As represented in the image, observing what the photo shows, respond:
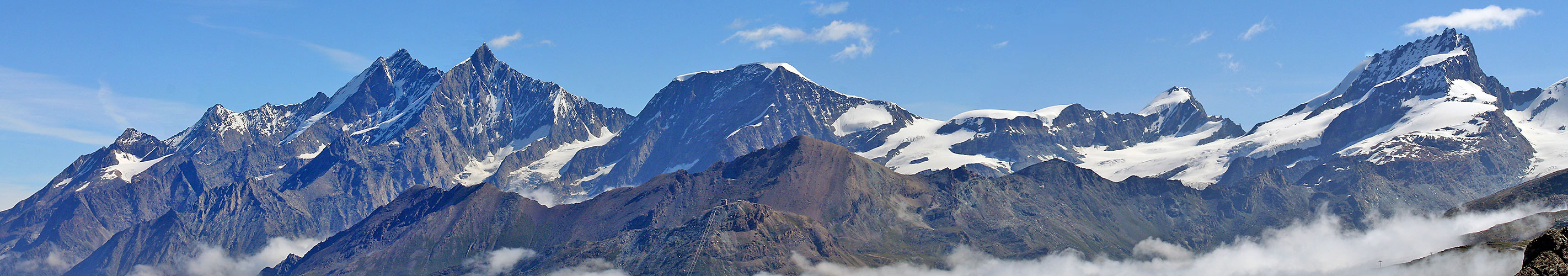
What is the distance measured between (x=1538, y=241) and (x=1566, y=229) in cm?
117

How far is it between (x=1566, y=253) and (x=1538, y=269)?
1828 millimetres

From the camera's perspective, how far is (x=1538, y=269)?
6047 cm

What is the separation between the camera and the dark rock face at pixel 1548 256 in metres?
59.8

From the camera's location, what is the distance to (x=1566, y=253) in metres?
61.2

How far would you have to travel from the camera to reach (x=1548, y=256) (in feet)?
200

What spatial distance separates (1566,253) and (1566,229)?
9.77 ft

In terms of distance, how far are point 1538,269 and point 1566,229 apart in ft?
8.21

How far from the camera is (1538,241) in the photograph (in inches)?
2335

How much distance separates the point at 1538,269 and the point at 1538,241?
1.83 meters

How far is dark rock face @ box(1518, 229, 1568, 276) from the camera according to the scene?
196 feet

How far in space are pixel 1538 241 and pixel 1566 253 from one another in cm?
294
